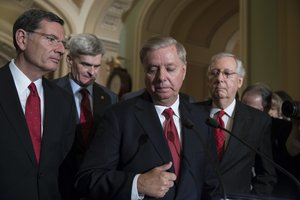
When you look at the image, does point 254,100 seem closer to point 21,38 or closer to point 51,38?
point 51,38

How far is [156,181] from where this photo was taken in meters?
1.62

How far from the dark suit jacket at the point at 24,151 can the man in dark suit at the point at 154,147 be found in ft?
0.74

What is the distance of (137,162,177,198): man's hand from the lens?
1606 millimetres

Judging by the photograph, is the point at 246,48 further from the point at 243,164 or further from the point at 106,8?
the point at 106,8

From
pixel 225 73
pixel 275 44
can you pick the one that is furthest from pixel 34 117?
pixel 275 44

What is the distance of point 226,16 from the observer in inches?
328

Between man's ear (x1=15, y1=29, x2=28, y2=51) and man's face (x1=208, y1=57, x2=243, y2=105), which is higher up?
man's ear (x1=15, y1=29, x2=28, y2=51)

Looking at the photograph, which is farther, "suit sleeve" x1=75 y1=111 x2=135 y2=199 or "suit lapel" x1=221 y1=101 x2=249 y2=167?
"suit lapel" x1=221 y1=101 x2=249 y2=167

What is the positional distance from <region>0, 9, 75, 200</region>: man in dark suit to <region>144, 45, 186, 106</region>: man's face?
1.54 ft

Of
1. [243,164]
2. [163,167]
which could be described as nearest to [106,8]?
[243,164]

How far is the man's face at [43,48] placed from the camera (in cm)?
201

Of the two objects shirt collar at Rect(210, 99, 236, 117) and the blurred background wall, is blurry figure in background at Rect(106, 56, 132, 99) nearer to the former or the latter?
the blurred background wall

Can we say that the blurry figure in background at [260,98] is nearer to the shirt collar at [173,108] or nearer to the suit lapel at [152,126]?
the shirt collar at [173,108]

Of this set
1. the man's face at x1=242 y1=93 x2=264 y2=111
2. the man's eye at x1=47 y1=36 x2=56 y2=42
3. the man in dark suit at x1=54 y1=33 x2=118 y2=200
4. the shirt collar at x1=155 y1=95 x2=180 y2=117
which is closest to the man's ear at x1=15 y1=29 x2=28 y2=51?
the man's eye at x1=47 y1=36 x2=56 y2=42
